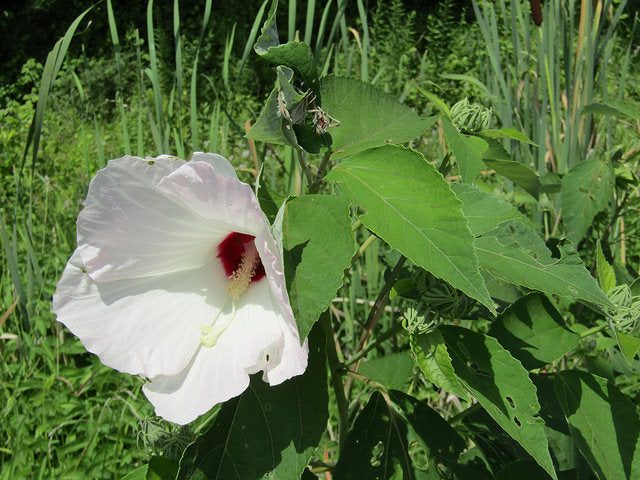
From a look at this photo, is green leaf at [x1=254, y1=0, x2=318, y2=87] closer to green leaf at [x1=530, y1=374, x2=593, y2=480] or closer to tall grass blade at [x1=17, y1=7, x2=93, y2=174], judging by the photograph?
tall grass blade at [x1=17, y1=7, x2=93, y2=174]

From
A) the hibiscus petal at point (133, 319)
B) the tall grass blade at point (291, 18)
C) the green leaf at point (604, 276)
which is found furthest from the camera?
Answer: the tall grass blade at point (291, 18)

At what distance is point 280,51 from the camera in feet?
1.85

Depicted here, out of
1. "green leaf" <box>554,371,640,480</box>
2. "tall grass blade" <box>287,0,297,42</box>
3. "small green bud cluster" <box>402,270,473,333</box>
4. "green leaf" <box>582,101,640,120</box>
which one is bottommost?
"green leaf" <box>554,371,640,480</box>

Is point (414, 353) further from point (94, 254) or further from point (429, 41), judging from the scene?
point (429, 41)

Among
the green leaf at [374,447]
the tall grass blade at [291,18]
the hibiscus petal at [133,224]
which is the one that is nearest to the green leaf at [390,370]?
the green leaf at [374,447]

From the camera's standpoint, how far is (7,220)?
3010 millimetres

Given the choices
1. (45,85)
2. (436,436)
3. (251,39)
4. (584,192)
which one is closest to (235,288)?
(436,436)

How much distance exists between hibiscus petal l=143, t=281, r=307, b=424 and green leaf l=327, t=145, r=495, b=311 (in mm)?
137

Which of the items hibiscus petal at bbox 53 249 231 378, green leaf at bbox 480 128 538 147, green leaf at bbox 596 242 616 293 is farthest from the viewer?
green leaf at bbox 596 242 616 293

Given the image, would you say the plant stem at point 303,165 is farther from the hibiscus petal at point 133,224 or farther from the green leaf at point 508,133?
the green leaf at point 508,133

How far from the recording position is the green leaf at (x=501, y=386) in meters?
0.57

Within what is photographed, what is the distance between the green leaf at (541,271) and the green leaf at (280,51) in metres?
0.30

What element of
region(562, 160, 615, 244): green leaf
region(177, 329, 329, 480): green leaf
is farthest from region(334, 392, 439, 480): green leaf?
region(562, 160, 615, 244): green leaf

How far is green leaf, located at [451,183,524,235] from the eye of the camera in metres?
0.65
